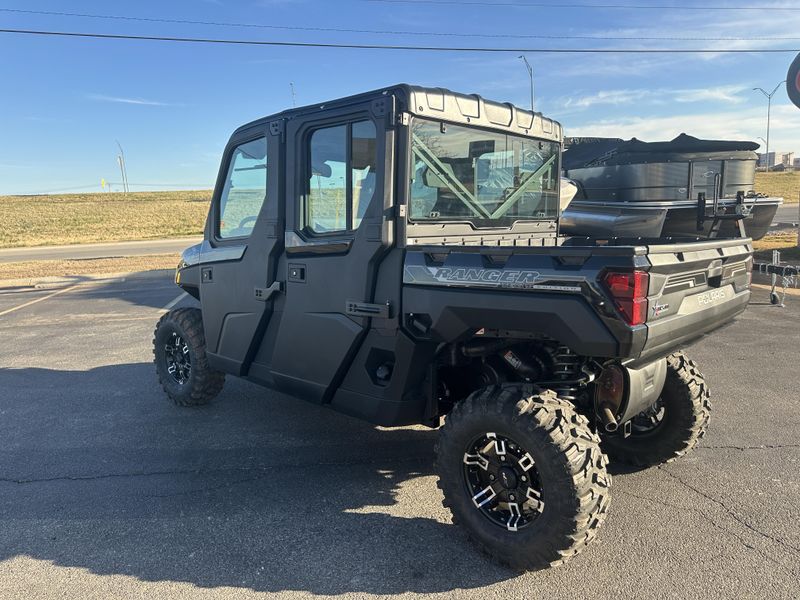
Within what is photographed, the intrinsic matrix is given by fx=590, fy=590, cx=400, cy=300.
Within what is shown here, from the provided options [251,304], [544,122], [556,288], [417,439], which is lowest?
[417,439]

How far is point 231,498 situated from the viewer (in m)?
3.75

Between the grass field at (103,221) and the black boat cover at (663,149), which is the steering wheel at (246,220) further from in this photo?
the grass field at (103,221)

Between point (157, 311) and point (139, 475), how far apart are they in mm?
7283

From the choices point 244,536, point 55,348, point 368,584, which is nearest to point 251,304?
point 244,536

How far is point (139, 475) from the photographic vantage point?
13.4 ft

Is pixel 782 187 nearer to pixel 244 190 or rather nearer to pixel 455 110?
pixel 455 110

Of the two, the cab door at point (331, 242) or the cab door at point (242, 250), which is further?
the cab door at point (242, 250)

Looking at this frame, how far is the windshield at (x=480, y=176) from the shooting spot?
3.55m

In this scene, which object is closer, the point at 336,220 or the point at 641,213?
the point at 336,220

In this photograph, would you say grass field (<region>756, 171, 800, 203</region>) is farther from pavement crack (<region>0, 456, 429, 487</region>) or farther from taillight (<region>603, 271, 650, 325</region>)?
taillight (<region>603, 271, 650, 325</region>)

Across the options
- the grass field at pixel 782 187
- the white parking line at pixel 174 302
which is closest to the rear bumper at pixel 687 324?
the white parking line at pixel 174 302

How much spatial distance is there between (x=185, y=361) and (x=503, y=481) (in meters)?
3.60

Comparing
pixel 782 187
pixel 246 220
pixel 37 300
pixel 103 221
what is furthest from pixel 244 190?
pixel 782 187

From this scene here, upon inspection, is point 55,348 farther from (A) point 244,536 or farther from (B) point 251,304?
(A) point 244,536
